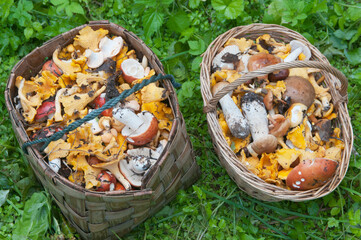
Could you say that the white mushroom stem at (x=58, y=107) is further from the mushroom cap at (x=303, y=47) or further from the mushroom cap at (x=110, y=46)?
the mushroom cap at (x=303, y=47)

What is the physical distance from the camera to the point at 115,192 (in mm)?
2477

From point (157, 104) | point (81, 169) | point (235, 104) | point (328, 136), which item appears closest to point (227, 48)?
point (235, 104)

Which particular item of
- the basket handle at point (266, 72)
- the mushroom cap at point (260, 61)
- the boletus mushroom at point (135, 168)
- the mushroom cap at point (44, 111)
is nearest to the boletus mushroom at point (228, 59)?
the mushroom cap at point (260, 61)

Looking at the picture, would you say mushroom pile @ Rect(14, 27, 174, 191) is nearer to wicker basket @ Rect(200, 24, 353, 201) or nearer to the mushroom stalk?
the mushroom stalk

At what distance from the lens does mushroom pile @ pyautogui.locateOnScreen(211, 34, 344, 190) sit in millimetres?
2795

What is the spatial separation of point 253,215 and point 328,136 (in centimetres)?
91

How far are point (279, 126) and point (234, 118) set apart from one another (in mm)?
351

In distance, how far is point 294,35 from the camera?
11.1ft

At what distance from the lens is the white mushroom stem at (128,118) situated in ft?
8.57

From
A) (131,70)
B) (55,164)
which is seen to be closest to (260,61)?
(131,70)

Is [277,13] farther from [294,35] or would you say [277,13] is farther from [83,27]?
[83,27]

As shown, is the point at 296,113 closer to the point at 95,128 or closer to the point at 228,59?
the point at 228,59

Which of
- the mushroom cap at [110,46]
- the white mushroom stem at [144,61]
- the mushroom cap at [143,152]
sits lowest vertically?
the mushroom cap at [143,152]

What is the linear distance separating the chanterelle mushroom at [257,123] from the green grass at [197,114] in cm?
60
